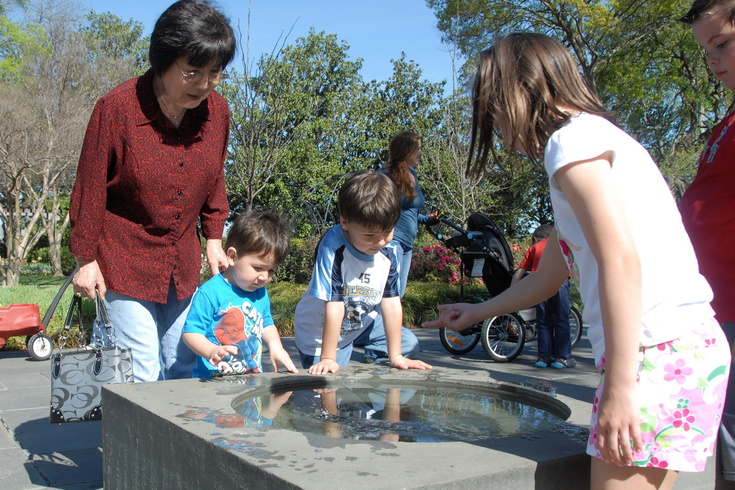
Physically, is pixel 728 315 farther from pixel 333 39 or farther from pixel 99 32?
pixel 99 32

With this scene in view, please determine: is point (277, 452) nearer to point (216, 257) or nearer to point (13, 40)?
point (216, 257)

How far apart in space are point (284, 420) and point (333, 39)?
28426 mm

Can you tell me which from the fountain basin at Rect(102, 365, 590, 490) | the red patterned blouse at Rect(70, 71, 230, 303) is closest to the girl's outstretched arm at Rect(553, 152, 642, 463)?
the fountain basin at Rect(102, 365, 590, 490)

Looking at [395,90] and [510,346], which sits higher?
[395,90]

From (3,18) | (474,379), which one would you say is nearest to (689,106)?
(474,379)

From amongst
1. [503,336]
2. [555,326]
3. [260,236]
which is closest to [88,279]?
[260,236]

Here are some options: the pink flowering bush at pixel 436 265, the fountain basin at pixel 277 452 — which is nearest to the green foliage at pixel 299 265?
the pink flowering bush at pixel 436 265

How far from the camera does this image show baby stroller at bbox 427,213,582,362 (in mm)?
6771

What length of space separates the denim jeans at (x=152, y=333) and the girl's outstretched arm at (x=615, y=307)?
6.47 ft

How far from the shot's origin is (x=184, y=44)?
2.55 meters

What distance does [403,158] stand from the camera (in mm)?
6238

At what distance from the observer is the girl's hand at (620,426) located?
53.3 inches

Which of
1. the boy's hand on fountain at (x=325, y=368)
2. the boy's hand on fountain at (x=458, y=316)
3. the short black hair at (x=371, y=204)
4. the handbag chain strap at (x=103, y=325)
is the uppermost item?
→ the short black hair at (x=371, y=204)

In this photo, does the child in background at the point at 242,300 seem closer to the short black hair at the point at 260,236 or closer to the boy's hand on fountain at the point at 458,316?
the short black hair at the point at 260,236
